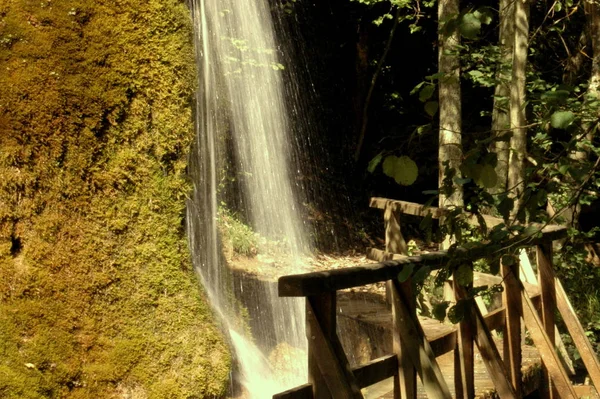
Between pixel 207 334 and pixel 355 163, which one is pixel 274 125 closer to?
pixel 355 163

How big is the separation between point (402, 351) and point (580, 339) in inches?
96.5

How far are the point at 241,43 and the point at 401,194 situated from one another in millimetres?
5772

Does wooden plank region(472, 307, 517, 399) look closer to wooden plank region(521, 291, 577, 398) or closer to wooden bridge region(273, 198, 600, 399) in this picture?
wooden bridge region(273, 198, 600, 399)

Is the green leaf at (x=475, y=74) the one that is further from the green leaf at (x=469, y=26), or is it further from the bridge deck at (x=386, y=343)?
the green leaf at (x=469, y=26)

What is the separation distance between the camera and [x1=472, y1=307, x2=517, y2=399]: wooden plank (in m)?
5.32

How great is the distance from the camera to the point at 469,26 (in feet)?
8.36

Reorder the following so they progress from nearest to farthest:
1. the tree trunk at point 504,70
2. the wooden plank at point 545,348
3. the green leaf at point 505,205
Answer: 1. the green leaf at point 505,205
2. the wooden plank at point 545,348
3. the tree trunk at point 504,70

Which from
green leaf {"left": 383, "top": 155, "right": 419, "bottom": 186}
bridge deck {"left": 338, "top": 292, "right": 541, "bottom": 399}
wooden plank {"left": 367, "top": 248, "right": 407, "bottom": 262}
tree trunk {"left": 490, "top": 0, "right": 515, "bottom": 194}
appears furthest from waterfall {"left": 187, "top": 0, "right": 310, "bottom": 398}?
tree trunk {"left": 490, "top": 0, "right": 515, "bottom": 194}

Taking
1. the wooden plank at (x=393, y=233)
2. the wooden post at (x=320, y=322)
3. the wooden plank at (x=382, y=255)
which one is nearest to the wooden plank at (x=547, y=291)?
Answer: the wooden plank at (x=382, y=255)

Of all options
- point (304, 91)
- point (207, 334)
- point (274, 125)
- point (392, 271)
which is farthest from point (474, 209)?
point (304, 91)

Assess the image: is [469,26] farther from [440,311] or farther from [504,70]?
[504,70]

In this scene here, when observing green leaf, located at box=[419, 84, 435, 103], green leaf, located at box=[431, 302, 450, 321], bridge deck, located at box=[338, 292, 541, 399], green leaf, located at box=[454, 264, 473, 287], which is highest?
green leaf, located at box=[419, 84, 435, 103]

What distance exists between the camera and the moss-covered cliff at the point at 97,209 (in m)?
4.19

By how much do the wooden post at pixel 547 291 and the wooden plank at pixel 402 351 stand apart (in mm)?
2169
